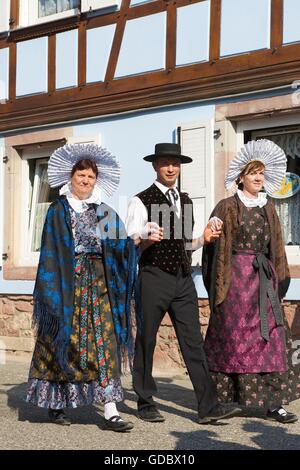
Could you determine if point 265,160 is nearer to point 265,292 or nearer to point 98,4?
point 265,292

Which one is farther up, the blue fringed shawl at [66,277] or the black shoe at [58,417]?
the blue fringed shawl at [66,277]

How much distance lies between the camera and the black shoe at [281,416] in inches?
258

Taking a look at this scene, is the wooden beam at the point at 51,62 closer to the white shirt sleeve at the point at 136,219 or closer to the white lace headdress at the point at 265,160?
the white lace headdress at the point at 265,160

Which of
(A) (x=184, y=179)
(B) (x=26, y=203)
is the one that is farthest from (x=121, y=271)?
(B) (x=26, y=203)

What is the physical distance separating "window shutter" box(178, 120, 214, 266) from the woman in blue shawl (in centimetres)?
333

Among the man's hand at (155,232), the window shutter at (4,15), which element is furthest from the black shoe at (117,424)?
the window shutter at (4,15)

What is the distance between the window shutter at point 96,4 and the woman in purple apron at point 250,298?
444 centimetres

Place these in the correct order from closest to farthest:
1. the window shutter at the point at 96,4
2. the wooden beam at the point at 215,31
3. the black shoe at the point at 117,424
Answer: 1. the black shoe at the point at 117,424
2. the wooden beam at the point at 215,31
3. the window shutter at the point at 96,4

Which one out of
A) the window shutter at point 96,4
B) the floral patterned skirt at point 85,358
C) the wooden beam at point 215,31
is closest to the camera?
the floral patterned skirt at point 85,358

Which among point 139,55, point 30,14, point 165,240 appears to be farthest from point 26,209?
point 165,240

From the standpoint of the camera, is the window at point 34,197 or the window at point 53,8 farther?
the window at point 34,197

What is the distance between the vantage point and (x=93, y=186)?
670cm

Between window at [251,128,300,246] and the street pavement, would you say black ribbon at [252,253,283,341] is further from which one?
window at [251,128,300,246]
